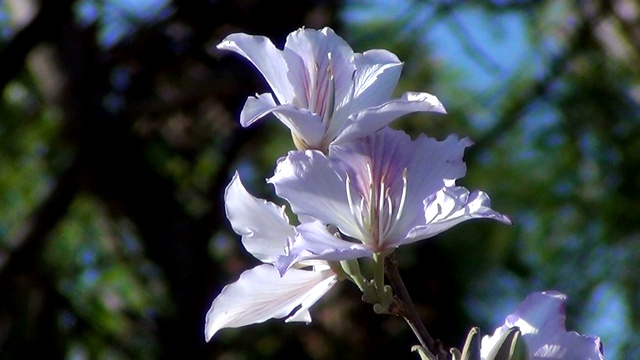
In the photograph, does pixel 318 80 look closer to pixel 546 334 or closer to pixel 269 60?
pixel 269 60

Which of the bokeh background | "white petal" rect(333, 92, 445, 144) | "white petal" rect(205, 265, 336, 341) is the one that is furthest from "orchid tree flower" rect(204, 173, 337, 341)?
the bokeh background

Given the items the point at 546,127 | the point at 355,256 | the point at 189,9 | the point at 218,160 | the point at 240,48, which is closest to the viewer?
the point at 355,256

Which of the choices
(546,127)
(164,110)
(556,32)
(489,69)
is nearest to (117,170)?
(164,110)

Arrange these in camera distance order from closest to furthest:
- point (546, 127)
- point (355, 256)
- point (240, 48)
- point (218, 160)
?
point (355, 256) → point (240, 48) → point (546, 127) → point (218, 160)

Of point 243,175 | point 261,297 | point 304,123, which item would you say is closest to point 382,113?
point 304,123

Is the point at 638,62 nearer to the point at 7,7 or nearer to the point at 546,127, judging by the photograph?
the point at 546,127

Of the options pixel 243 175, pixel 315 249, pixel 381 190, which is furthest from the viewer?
pixel 243 175
